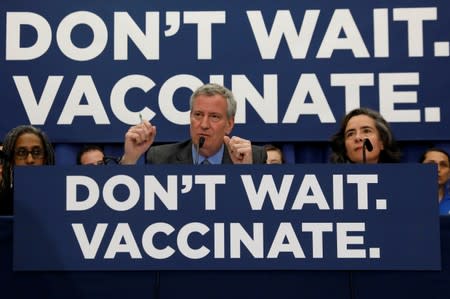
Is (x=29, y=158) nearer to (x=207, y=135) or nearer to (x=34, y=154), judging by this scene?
(x=34, y=154)

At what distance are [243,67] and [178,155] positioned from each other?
1225 millimetres

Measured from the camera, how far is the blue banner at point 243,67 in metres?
3.53

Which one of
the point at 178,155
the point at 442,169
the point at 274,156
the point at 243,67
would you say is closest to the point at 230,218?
the point at 178,155

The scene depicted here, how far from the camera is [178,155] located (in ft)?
7.94

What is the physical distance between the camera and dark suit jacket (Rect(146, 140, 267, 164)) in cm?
238

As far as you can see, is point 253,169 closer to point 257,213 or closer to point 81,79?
point 257,213

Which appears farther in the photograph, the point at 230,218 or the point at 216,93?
the point at 216,93

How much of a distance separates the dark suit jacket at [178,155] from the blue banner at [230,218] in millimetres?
736

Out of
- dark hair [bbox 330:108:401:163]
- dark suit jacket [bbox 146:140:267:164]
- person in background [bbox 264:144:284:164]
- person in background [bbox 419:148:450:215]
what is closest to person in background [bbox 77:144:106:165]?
person in background [bbox 264:144:284:164]

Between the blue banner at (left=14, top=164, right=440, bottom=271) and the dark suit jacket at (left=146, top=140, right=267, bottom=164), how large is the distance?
0.74 m

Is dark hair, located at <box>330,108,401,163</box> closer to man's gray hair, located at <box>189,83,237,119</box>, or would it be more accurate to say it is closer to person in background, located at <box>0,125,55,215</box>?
man's gray hair, located at <box>189,83,237,119</box>

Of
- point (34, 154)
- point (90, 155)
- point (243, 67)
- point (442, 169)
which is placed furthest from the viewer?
point (243, 67)

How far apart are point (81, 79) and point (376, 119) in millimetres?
1610

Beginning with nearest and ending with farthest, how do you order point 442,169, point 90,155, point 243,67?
1. point 442,169
2. point 90,155
3. point 243,67
